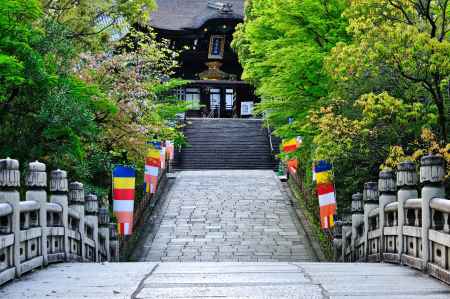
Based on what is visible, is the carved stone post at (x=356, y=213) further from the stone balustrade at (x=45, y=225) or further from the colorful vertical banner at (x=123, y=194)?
the colorful vertical banner at (x=123, y=194)

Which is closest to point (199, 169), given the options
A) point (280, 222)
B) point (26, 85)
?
point (280, 222)

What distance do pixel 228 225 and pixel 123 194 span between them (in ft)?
19.2

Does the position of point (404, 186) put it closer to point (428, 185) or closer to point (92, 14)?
point (428, 185)

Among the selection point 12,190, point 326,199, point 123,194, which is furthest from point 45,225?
point 326,199

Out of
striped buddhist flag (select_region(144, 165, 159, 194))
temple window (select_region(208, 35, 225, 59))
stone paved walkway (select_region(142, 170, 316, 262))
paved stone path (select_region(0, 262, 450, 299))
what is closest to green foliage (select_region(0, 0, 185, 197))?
striped buddhist flag (select_region(144, 165, 159, 194))

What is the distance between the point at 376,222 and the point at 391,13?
13.2 feet

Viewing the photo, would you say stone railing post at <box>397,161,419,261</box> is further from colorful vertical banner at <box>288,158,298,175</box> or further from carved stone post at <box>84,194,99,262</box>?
colorful vertical banner at <box>288,158,298,175</box>

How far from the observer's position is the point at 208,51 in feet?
152

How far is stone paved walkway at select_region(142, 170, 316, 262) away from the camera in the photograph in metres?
Result: 16.4

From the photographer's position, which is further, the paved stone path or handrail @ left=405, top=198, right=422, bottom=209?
handrail @ left=405, top=198, right=422, bottom=209

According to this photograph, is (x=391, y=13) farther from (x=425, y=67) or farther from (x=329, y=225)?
(x=329, y=225)

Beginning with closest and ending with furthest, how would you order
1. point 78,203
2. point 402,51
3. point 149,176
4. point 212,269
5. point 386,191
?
1. point 212,269
2. point 386,191
3. point 78,203
4. point 402,51
5. point 149,176

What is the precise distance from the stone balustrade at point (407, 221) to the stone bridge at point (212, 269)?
0.60 feet

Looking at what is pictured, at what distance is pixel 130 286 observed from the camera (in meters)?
6.20
